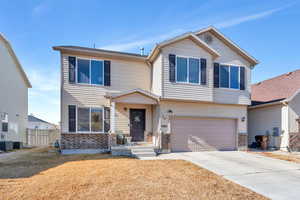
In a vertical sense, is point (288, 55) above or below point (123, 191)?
above

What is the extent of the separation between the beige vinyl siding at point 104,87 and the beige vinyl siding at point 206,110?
2.06m

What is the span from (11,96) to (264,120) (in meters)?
19.0

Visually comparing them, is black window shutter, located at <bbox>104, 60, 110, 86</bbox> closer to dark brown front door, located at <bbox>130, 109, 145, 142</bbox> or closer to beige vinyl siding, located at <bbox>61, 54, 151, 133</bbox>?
beige vinyl siding, located at <bbox>61, 54, 151, 133</bbox>

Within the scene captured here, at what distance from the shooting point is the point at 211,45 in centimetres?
1218

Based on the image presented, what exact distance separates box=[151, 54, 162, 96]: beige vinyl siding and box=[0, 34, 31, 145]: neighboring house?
1065 cm

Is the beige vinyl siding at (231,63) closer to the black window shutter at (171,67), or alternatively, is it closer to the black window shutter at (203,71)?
the black window shutter at (203,71)

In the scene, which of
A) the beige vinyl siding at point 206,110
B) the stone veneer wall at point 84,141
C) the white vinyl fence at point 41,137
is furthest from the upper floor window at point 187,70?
the white vinyl fence at point 41,137

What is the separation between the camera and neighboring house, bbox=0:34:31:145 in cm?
1322

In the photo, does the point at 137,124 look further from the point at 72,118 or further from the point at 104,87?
the point at 72,118

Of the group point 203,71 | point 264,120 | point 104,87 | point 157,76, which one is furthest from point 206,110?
point 104,87

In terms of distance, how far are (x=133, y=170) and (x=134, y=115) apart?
5363 millimetres

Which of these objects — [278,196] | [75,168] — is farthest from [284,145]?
[75,168]

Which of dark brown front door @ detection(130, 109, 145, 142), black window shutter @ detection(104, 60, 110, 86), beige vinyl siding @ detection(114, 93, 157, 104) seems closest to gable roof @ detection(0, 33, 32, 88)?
black window shutter @ detection(104, 60, 110, 86)

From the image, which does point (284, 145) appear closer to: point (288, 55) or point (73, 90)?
point (288, 55)
